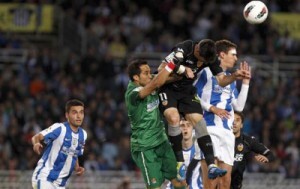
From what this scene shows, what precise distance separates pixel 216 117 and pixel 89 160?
8.56 meters

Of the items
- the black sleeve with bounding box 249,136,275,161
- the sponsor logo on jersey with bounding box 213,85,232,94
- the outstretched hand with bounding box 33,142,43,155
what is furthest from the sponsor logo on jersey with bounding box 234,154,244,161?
the outstretched hand with bounding box 33,142,43,155

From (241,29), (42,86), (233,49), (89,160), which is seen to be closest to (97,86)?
(42,86)

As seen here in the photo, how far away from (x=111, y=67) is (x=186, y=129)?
1084cm

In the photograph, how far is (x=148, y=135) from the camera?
54.4 feet

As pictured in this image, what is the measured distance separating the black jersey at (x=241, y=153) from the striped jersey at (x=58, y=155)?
2.63 m

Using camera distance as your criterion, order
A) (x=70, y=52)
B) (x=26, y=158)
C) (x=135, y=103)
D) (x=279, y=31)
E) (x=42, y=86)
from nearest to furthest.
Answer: (x=135, y=103)
(x=26, y=158)
(x=42, y=86)
(x=70, y=52)
(x=279, y=31)

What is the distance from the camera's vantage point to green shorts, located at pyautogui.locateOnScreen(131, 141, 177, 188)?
16500mm

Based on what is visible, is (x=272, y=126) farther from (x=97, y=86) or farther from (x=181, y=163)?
(x=181, y=163)

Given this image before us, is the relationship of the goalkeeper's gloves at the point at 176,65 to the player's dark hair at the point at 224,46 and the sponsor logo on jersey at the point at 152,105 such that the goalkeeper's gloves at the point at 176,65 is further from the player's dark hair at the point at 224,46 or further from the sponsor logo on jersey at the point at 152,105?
the player's dark hair at the point at 224,46

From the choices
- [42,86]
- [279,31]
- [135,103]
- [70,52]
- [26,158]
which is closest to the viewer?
[135,103]

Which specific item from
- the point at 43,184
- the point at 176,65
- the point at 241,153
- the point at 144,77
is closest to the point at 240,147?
the point at 241,153

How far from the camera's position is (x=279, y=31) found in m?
33.1

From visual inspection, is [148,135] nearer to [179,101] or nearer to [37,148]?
[179,101]

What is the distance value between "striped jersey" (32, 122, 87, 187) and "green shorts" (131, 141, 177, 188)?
106cm
